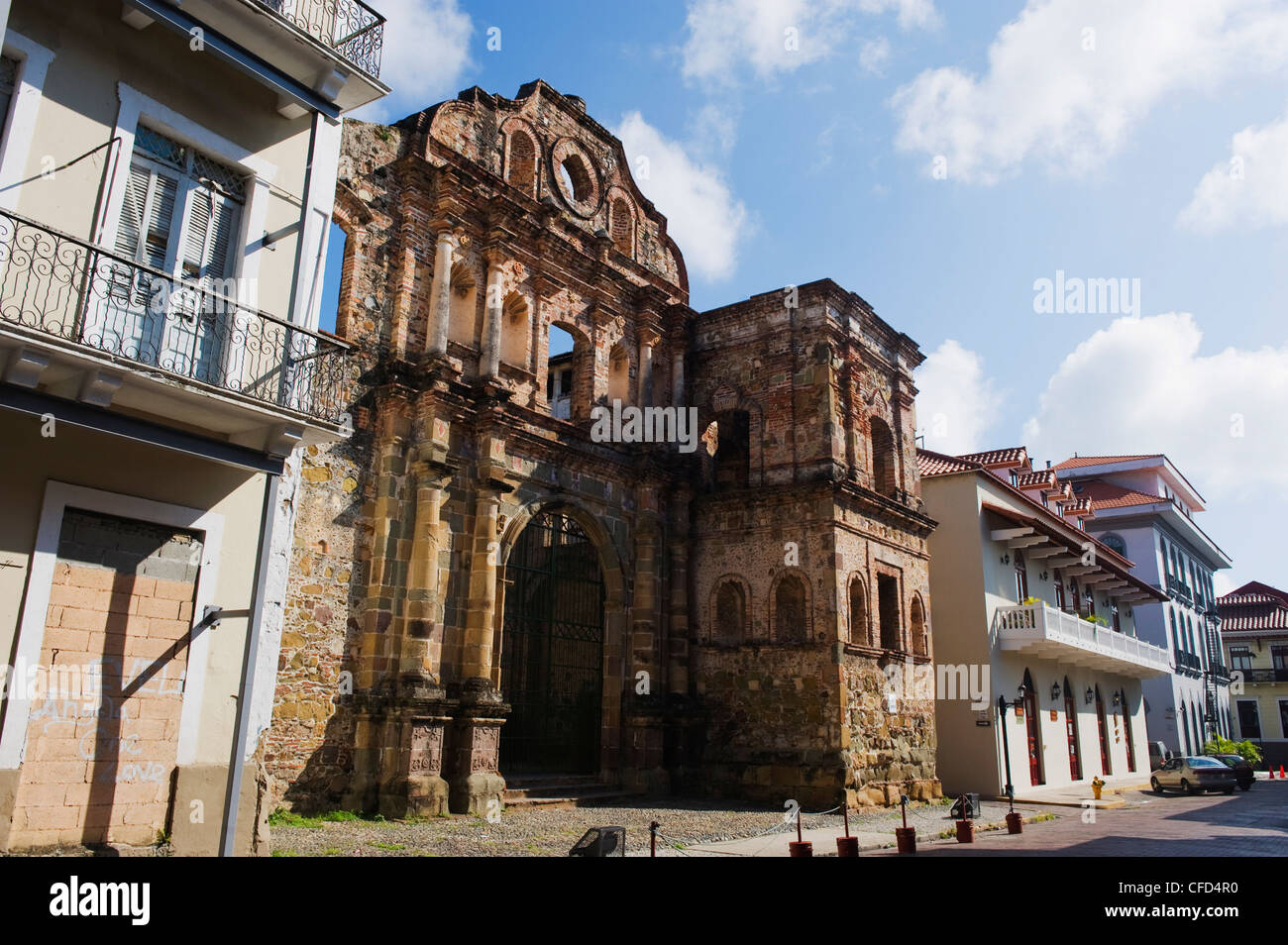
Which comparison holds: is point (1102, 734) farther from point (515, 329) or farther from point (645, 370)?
point (515, 329)

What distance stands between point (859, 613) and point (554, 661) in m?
6.16

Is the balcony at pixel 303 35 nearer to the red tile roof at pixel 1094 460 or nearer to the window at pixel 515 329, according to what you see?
the window at pixel 515 329

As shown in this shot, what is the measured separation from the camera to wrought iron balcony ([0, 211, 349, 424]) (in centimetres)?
714

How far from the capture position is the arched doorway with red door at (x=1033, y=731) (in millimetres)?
24372

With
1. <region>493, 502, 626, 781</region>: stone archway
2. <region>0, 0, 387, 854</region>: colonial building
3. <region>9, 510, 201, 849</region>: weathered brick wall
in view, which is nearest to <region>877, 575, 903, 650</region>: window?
<region>493, 502, 626, 781</region>: stone archway

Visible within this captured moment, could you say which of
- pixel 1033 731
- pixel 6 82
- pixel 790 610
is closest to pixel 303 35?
pixel 6 82

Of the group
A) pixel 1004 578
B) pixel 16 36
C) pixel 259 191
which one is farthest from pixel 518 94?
pixel 1004 578

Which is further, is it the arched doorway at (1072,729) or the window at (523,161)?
the arched doorway at (1072,729)

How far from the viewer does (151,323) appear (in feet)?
26.9

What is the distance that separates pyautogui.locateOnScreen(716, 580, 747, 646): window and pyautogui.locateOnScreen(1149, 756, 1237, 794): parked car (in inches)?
624

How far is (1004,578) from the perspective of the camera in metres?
24.9

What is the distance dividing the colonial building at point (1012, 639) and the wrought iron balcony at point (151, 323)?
18419 millimetres

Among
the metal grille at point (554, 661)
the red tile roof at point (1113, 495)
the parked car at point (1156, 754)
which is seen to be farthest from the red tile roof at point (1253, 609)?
the metal grille at point (554, 661)
